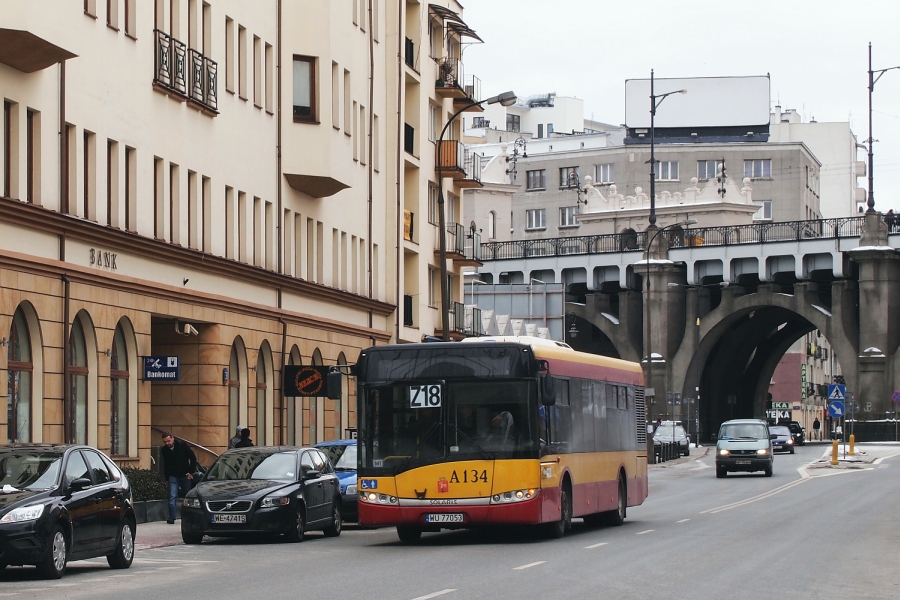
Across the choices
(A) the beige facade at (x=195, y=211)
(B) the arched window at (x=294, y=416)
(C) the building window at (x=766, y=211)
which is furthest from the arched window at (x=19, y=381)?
(C) the building window at (x=766, y=211)

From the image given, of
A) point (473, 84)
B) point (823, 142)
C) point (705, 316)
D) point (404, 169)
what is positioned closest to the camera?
point (404, 169)

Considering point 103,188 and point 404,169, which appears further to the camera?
point 404,169

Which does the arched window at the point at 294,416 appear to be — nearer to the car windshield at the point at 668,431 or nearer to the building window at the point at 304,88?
the building window at the point at 304,88

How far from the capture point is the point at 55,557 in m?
17.8

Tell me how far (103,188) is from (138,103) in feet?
8.58

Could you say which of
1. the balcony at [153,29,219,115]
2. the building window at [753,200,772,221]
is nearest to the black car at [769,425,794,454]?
the balcony at [153,29,219,115]

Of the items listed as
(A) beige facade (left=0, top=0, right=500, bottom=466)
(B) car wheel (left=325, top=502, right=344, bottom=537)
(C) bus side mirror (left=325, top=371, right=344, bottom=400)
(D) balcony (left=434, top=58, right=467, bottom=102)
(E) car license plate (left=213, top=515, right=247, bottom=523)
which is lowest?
(B) car wheel (left=325, top=502, right=344, bottom=537)

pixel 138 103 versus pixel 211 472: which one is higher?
pixel 138 103

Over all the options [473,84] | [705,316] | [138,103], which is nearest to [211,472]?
[138,103]

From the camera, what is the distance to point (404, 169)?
53.7 meters

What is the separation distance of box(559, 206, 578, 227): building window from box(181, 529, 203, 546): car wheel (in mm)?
110474

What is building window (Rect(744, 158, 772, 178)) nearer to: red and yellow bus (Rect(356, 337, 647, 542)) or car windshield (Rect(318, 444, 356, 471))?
car windshield (Rect(318, 444, 356, 471))

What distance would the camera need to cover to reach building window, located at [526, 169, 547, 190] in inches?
5423

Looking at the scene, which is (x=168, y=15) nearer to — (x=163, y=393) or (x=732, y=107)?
(x=163, y=393)
